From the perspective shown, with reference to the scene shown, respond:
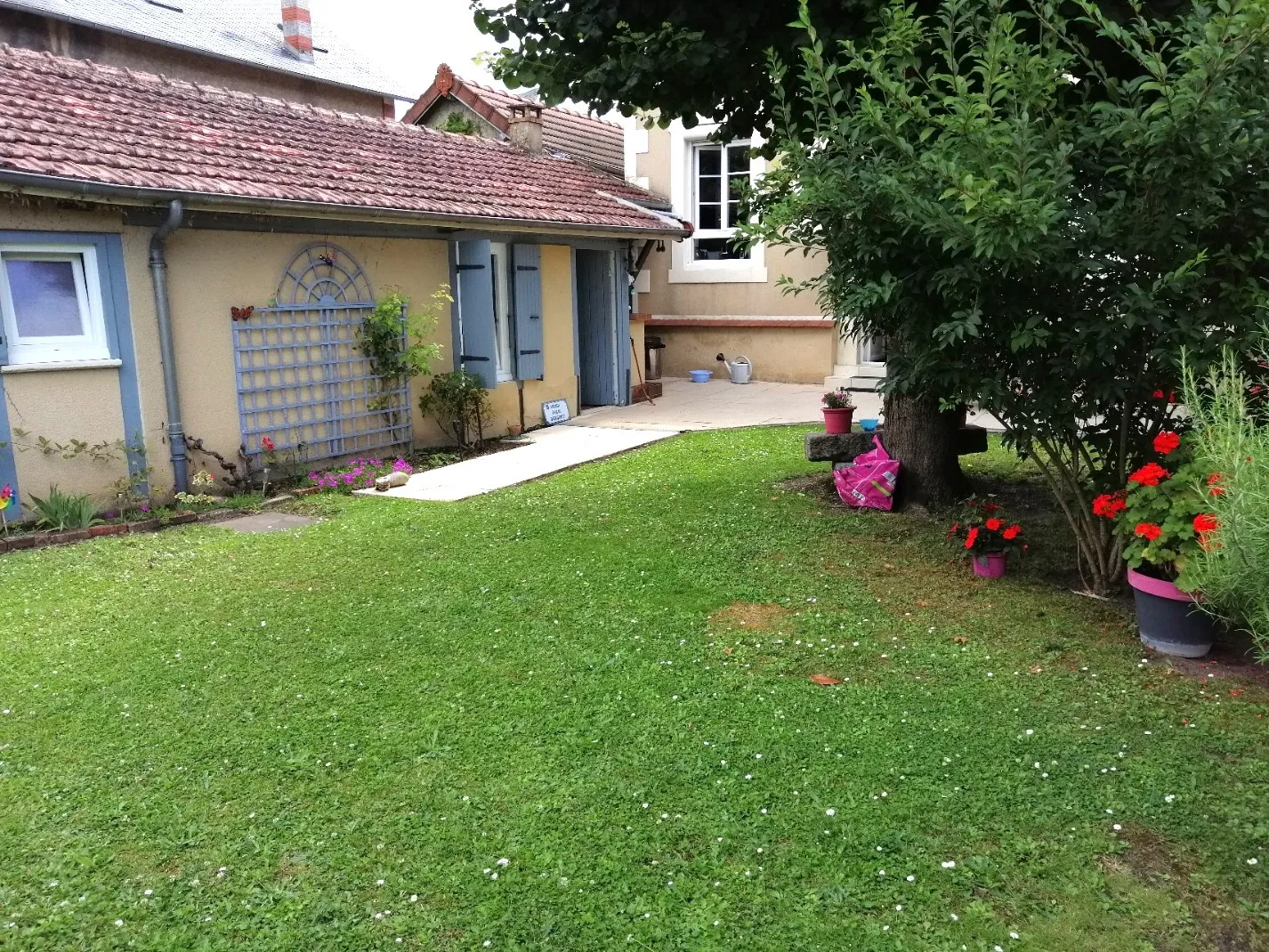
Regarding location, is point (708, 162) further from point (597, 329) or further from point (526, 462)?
point (526, 462)

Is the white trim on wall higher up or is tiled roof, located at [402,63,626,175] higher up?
tiled roof, located at [402,63,626,175]

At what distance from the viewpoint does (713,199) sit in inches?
622

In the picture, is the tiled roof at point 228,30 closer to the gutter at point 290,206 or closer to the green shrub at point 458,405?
the gutter at point 290,206

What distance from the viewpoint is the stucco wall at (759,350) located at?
15211 millimetres

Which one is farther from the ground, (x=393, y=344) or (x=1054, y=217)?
(x=1054, y=217)

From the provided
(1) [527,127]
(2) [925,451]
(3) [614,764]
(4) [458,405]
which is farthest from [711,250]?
(3) [614,764]

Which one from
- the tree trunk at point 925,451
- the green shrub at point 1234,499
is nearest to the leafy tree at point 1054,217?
the green shrub at point 1234,499

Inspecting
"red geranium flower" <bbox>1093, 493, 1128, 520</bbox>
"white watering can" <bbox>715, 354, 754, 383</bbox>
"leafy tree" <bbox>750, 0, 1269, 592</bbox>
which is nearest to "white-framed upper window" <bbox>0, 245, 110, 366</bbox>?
"leafy tree" <bbox>750, 0, 1269, 592</bbox>

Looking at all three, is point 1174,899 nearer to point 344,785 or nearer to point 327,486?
point 344,785

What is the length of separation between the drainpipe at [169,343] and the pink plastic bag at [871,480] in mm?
5245

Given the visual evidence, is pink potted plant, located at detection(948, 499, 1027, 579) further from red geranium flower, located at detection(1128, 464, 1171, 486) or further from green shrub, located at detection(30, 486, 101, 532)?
green shrub, located at detection(30, 486, 101, 532)

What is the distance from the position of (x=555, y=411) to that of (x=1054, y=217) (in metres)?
8.84

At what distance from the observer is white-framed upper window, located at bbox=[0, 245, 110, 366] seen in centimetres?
697

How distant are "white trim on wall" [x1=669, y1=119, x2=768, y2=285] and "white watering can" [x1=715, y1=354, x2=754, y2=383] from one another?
1.23 m
